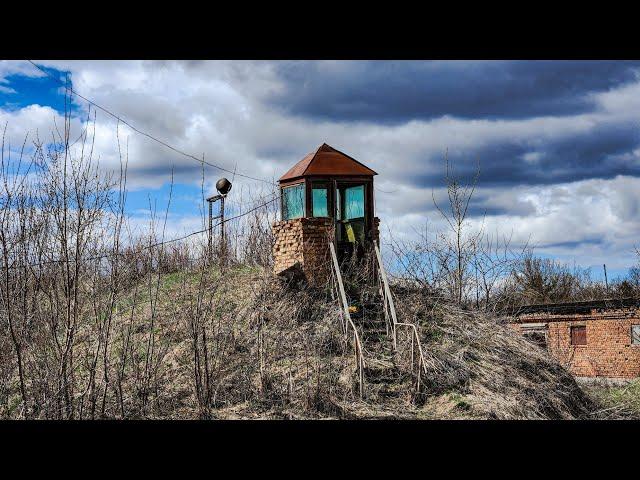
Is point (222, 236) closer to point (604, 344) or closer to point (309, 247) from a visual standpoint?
point (309, 247)

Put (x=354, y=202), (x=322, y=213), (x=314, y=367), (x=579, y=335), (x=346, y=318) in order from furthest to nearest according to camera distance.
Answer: (x=579, y=335) < (x=354, y=202) < (x=322, y=213) < (x=346, y=318) < (x=314, y=367)

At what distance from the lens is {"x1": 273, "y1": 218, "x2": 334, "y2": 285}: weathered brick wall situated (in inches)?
502

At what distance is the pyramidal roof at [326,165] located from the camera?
13375 mm

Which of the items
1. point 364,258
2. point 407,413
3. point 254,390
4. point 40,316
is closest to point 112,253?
point 40,316

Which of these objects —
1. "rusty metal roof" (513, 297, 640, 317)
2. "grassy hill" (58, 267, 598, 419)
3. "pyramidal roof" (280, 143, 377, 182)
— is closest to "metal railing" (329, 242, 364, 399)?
"grassy hill" (58, 267, 598, 419)

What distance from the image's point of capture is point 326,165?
44.4 ft

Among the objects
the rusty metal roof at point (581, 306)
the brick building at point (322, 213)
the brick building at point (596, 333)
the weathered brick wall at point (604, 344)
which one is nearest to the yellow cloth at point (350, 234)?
the brick building at point (322, 213)

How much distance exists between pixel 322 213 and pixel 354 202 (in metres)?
0.79

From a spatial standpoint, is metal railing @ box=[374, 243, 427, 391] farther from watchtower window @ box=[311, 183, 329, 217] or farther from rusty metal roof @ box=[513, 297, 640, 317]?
rusty metal roof @ box=[513, 297, 640, 317]

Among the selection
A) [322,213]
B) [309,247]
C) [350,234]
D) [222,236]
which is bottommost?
[309,247]

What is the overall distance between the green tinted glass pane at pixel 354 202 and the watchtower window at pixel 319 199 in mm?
508

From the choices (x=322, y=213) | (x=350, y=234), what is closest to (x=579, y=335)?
(x=350, y=234)
